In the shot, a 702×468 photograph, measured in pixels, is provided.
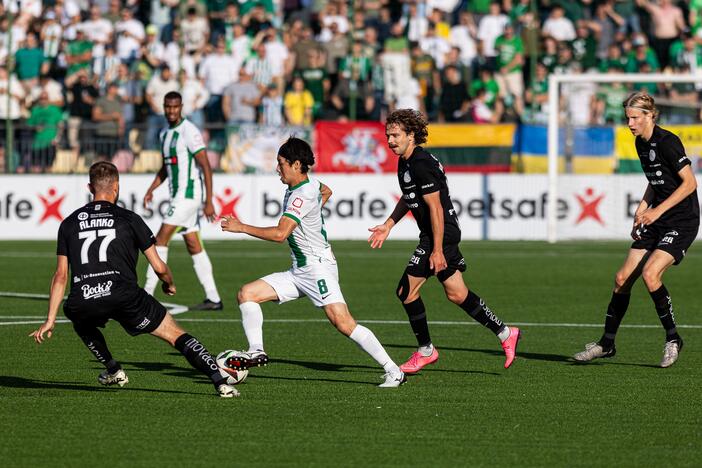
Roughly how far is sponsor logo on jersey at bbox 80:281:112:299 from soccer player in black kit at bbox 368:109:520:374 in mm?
2114

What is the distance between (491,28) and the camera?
27891mm

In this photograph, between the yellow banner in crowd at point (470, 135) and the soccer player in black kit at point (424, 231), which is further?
the yellow banner in crowd at point (470, 135)

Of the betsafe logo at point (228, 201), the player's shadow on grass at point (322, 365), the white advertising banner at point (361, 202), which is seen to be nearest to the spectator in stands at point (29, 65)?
the white advertising banner at point (361, 202)

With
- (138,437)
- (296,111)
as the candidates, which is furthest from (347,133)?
(138,437)

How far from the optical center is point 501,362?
35.3 feet

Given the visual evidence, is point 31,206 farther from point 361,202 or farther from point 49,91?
point 361,202

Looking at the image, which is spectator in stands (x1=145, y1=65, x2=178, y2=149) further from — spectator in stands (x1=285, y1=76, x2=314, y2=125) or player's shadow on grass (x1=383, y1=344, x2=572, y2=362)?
player's shadow on grass (x1=383, y1=344, x2=572, y2=362)

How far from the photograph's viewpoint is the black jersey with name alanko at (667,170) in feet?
33.2

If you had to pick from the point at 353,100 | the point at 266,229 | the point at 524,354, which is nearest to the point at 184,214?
the point at 524,354

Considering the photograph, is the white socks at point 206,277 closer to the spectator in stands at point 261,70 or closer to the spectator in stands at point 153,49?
the spectator in stands at point 261,70

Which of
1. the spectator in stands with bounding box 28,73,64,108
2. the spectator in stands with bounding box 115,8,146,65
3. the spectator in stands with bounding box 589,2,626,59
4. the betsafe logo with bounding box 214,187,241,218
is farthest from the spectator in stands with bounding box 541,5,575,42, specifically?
the spectator in stands with bounding box 28,73,64,108

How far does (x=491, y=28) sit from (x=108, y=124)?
855 cm

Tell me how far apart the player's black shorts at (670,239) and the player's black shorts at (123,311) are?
13.6ft

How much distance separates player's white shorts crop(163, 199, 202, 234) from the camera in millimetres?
14891
